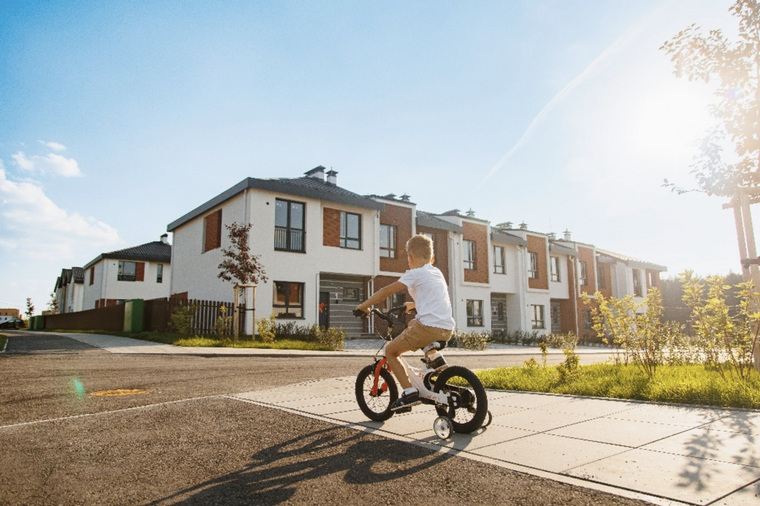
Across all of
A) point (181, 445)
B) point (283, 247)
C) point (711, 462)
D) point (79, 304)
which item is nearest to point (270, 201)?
point (283, 247)

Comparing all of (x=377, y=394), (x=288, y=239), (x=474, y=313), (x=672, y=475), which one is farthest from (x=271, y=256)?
(x=672, y=475)

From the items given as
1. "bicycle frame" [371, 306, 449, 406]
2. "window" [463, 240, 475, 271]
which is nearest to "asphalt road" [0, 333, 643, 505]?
"bicycle frame" [371, 306, 449, 406]

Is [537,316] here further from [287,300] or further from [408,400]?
[408,400]

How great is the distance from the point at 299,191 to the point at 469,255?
12510 millimetres

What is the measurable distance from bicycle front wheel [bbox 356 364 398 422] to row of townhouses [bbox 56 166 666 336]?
15631 millimetres

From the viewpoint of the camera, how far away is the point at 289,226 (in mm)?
21531

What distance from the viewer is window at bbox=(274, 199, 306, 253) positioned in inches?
838

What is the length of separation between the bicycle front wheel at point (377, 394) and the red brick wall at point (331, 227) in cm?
1767

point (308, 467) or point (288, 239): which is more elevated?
point (288, 239)

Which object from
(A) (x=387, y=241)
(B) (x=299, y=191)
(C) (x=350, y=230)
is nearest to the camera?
(B) (x=299, y=191)

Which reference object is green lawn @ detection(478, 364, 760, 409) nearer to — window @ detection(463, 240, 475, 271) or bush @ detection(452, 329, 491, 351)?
bush @ detection(452, 329, 491, 351)

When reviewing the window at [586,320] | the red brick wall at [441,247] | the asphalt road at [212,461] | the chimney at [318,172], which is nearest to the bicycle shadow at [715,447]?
the asphalt road at [212,461]

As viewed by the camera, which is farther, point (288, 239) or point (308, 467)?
point (288, 239)

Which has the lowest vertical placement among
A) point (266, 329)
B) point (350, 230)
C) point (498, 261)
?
point (266, 329)
